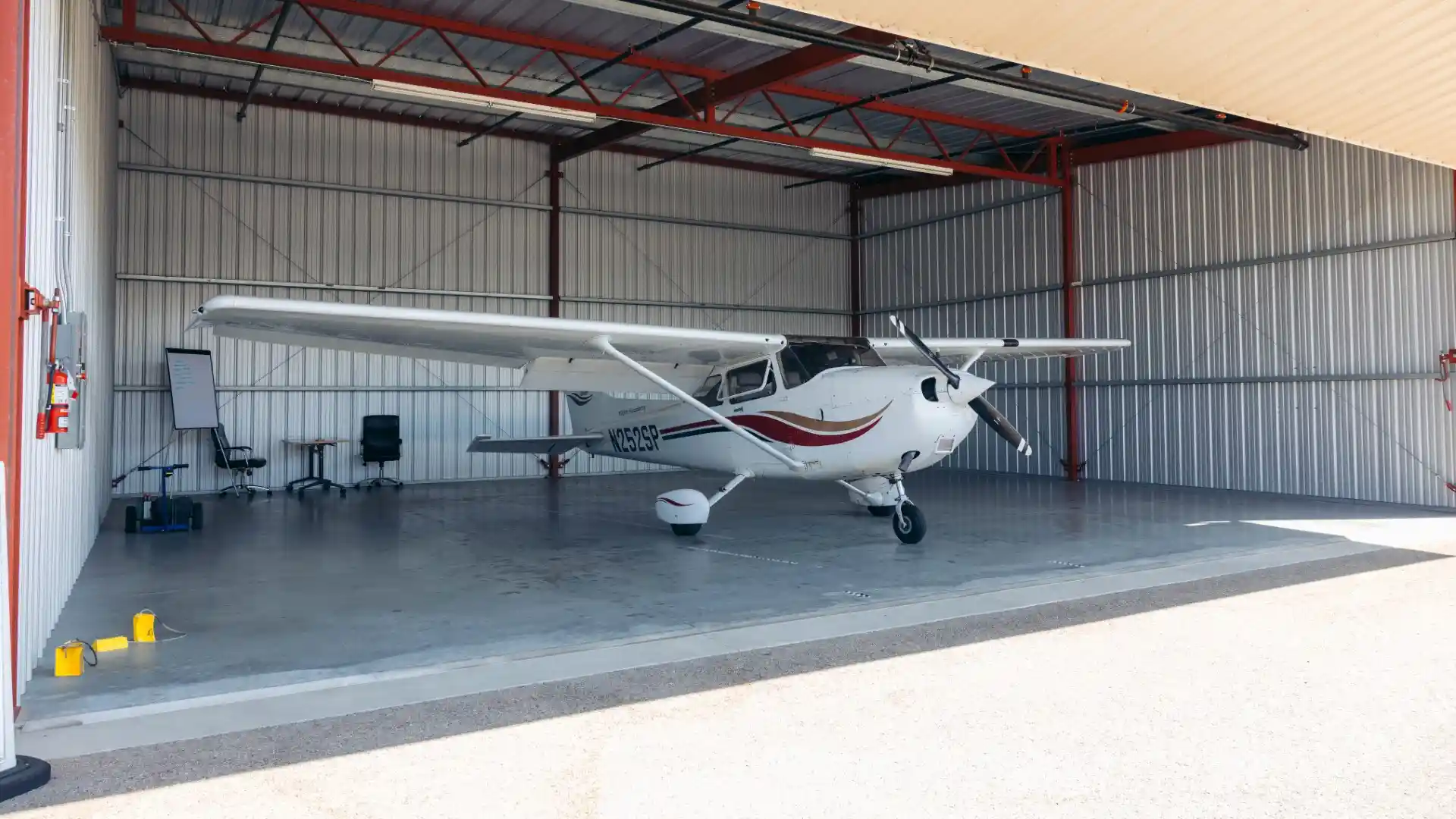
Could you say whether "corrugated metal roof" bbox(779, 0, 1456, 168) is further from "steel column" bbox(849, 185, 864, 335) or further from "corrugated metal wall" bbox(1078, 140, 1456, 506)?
"steel column" bbox(849, 185, 864, 335)

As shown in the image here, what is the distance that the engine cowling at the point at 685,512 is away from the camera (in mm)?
9609

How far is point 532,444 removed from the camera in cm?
1290

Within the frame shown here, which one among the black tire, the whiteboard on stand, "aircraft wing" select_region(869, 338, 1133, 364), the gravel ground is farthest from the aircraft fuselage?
the whiteboard on stand

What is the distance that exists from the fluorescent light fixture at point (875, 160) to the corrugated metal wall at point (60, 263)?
8.71 m

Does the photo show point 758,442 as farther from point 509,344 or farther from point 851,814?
point 851,814

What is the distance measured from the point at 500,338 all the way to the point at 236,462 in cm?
803

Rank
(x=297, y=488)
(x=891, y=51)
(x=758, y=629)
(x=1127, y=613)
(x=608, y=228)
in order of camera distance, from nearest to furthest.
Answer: (x=758, y=629)
(x=1127, y=613)
(x=891, y=51)
(x=297, y=488)
(x=608, y=228)

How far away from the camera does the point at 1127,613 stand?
6.16 meters

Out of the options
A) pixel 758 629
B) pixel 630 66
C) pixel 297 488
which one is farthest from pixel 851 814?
pixel 297 488

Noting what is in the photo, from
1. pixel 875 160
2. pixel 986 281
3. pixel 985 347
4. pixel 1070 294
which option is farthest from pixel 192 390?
pixel 1070 294

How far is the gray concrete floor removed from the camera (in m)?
5.21

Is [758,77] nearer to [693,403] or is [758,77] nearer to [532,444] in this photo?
[693,403]

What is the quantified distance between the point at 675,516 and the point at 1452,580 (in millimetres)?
6538

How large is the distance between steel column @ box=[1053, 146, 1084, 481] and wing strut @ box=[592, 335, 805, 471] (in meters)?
9.56
